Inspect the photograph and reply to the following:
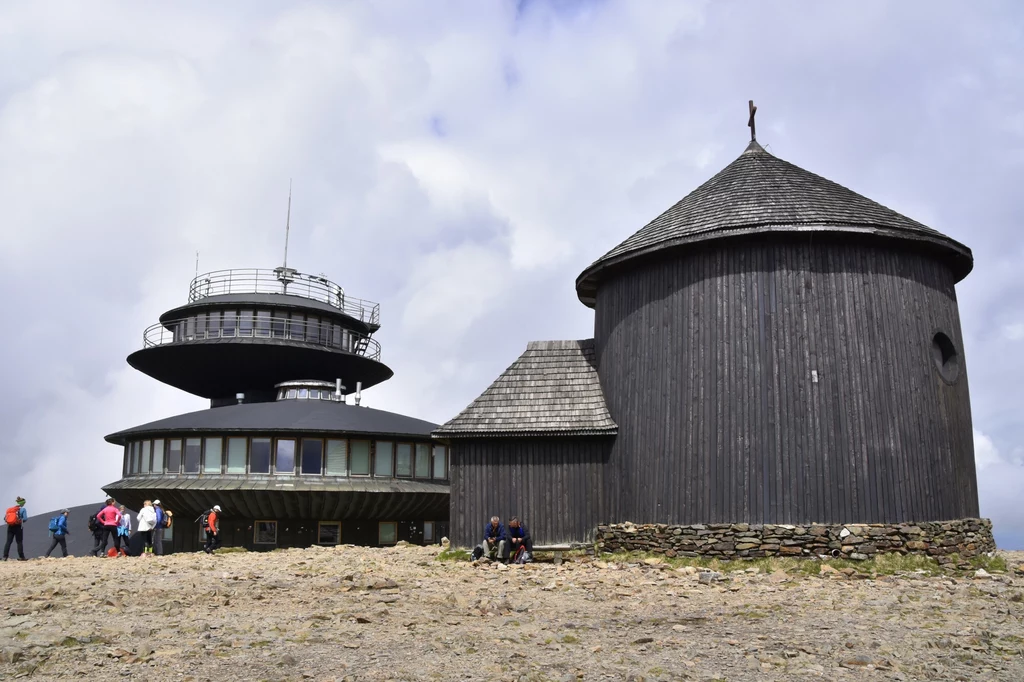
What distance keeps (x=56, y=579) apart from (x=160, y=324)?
88.7ft

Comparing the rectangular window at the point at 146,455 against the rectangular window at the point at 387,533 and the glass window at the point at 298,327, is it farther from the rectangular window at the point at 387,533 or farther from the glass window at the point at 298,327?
the glass window at the point at 298,327

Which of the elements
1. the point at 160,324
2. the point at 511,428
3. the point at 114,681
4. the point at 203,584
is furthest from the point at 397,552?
the point at 160,324

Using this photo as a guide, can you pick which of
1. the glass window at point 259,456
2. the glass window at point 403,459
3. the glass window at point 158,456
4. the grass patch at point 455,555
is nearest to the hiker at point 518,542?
the grass patch at point 455,555

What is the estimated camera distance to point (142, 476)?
3128 cm

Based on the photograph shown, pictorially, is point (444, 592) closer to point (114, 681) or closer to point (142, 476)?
point (114, 681)

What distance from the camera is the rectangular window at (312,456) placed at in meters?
30.4

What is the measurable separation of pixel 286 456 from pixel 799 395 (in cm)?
1876

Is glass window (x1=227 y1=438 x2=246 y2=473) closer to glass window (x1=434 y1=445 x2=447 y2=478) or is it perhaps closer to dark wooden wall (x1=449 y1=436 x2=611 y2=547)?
glass window (x1=434 y1=445 x2=447 y2=478)

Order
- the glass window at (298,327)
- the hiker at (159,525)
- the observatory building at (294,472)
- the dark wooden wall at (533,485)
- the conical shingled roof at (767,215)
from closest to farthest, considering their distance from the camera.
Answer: the conical shingled roof at (767,215)
the dark wooden wall at (533,485)
the hiker at (159,525)
the observatory building at (294,472)
the glass window at (298,327)

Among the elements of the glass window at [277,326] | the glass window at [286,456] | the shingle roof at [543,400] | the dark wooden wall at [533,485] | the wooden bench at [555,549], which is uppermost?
the glass window at [277,326]

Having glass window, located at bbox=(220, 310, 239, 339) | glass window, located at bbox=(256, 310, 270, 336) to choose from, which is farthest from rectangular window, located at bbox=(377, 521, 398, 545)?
glass window, located at bbox=(220, 310, 239, 339)

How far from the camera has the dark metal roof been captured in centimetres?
3006

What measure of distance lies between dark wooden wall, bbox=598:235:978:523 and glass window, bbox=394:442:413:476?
14070mm

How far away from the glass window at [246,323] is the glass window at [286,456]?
10.8 metres
